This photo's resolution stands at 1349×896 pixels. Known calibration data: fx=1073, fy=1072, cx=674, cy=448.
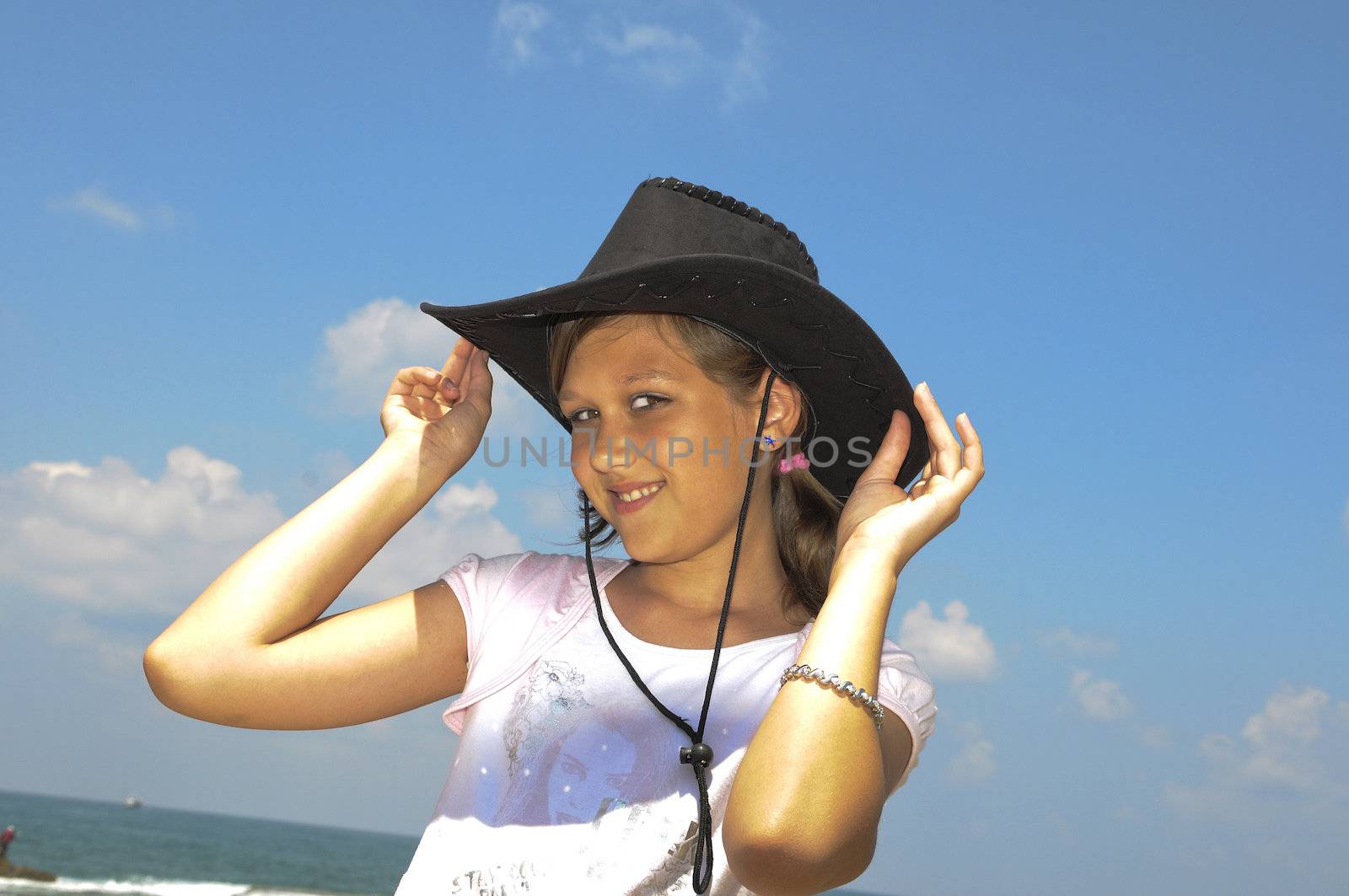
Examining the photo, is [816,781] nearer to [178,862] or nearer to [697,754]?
[697,754]

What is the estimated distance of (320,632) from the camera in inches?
99.2

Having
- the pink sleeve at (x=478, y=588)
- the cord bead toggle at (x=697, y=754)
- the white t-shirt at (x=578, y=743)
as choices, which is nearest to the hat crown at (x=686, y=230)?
the pink sleeve at (x=478, y=588)

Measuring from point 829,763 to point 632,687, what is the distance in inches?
27.5

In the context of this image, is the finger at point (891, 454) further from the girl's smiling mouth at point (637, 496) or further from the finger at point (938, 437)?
the girl's smiling mouth at point (637, 496)

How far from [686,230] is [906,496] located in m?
0.85

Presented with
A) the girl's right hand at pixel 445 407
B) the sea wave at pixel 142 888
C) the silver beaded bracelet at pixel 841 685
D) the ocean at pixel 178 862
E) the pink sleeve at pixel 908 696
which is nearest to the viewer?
the silver beaded bracelet at pixel 841 685

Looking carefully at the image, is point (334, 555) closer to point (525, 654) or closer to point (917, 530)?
point (525, 654)

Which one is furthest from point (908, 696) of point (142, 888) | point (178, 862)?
point (178, 862)

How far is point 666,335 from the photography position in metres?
2.69

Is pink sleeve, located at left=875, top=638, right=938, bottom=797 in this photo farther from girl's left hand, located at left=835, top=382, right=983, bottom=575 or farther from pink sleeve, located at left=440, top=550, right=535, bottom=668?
pink sleeve, located at left=440, top=550, right=535, bottom=668

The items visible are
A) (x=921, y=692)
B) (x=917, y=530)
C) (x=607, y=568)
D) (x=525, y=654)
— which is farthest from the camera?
(x=607, y=568)

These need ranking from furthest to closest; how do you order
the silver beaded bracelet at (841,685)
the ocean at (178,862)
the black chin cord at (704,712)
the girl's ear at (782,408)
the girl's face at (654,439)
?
the ocean at (178,862) < the girl's ear at (782,408) < the girl's face at (654,439) < the black chin cord at (704,712) < the silver beaded bracelet at (841,685)

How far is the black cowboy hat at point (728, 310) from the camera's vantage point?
2463mm

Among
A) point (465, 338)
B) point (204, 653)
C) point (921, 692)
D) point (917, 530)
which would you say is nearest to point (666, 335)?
point (465, 338)
